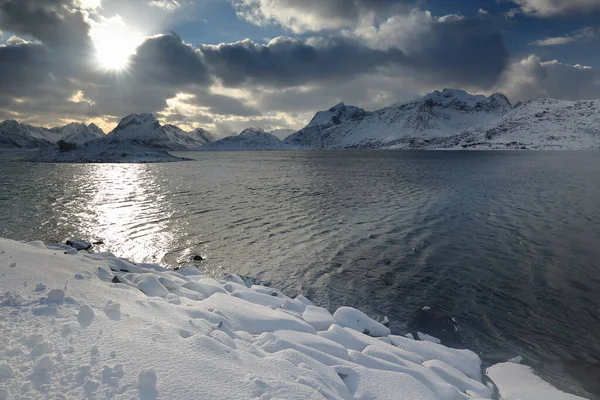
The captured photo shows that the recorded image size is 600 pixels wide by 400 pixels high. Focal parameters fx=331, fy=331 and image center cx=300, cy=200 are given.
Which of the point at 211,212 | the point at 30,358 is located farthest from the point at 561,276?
the point at 211,212

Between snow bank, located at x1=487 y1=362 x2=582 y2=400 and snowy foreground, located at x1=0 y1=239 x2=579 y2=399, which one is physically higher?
snowy foreground, located at x1=0 y1=239 x2=579 y2=399

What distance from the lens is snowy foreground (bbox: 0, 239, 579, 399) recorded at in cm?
540

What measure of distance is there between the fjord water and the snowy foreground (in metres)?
2.27

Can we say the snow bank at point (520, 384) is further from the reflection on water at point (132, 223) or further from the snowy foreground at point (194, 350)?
the reflection on water at point (132, 223)

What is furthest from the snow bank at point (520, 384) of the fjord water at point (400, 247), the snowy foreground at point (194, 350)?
the fjord water at point (400, 247)

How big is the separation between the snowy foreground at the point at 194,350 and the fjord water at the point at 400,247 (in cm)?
227

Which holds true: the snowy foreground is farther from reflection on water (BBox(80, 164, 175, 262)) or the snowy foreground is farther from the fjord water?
reflection on water (BBox(80, 164, 175, 262))

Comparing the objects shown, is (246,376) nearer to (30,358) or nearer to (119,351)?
(119,351)

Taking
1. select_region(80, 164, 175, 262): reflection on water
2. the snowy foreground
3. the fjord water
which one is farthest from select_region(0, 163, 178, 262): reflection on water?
the snowy foreground

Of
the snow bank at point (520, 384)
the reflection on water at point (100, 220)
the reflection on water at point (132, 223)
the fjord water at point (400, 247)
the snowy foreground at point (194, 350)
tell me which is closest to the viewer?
the snowy foreground at point (194, 350)

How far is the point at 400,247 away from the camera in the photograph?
1959 cm

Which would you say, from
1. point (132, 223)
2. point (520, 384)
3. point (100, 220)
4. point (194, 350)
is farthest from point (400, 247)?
point (100, 220)

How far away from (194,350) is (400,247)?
50.5 feet

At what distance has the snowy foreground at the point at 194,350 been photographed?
540 cm
